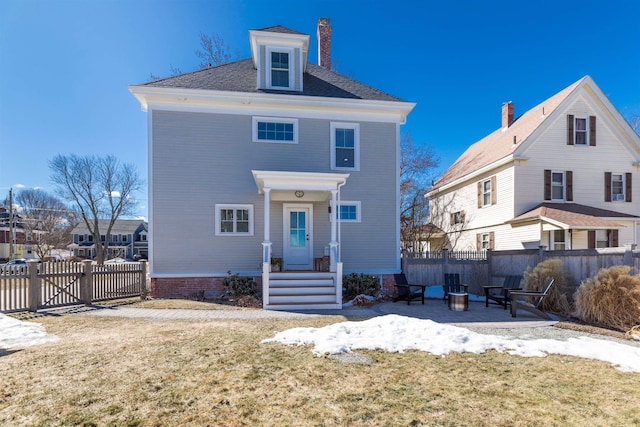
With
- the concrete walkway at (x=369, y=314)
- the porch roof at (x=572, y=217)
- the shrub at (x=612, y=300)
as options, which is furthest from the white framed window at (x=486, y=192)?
the shrub at (x=612, y=300)

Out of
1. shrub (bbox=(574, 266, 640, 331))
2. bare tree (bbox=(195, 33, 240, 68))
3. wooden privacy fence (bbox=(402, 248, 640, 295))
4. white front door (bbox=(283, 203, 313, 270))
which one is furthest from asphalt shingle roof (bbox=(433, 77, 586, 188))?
bare tree (bbox=(195, 33, 240, 68))

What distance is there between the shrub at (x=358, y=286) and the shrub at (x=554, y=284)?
169 inches

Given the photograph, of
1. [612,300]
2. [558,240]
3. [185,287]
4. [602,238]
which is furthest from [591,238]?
[185,287]

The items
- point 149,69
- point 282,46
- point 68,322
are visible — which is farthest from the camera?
point 149,69

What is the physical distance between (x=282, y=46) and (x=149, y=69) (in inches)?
407

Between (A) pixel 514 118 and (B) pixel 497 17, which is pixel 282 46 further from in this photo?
(A) pixel 514 118

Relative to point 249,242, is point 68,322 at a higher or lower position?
lower

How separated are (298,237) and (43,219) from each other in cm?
Answer: 4194

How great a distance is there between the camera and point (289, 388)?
3525 mm

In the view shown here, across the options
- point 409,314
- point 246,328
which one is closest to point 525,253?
point 409,314

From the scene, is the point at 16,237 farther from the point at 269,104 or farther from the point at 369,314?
the point at 369,314

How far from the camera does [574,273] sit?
8.28 m

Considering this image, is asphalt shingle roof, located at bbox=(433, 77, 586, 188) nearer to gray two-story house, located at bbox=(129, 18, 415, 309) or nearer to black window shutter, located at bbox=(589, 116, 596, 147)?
black window shutter, located at bbox=(589, 116, 596, 147)

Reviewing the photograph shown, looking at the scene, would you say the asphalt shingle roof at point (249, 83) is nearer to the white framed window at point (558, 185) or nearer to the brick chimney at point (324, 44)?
the brick chimney at point (324, 44)
